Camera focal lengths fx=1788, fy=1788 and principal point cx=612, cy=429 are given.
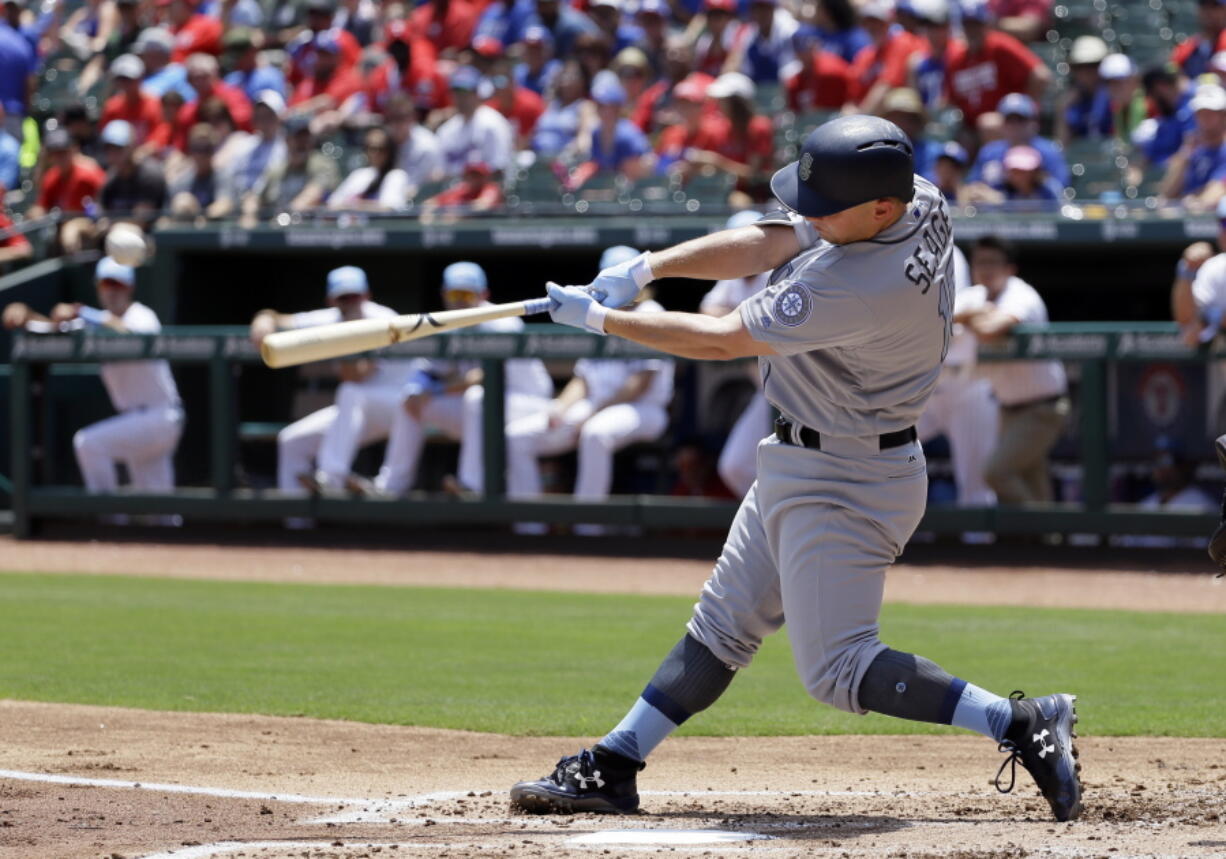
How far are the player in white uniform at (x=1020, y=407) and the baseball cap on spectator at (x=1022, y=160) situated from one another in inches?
40.8

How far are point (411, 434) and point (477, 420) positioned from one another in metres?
0.45

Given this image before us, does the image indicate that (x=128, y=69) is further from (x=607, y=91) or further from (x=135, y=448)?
(x=607, y=91)

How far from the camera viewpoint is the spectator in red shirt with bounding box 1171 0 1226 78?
37.2ft

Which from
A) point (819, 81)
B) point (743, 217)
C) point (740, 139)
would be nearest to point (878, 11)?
point (819, 81)

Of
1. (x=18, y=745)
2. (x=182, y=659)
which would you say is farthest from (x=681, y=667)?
(x=182, y=659)

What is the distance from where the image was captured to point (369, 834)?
12.8ft

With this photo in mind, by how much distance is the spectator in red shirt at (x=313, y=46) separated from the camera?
1484 cm

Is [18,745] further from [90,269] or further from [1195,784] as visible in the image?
[90,269]

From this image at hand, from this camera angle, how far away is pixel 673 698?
4.18 m

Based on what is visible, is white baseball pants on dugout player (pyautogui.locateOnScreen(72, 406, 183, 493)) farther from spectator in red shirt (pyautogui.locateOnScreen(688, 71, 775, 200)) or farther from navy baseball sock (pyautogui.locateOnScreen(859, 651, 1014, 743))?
navy baseball sock (pyautogui.locateOnScreen(859, 651, 1014, 743))

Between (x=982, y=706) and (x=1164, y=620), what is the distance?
4212mm

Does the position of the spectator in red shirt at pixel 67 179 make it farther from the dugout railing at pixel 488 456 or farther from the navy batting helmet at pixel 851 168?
the navy batting helmet at pixel 851 168

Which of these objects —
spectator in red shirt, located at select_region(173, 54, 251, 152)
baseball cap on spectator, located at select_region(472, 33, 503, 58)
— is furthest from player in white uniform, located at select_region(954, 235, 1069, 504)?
spectator in red shirt, located at select_region(173, 54, 251, 152)

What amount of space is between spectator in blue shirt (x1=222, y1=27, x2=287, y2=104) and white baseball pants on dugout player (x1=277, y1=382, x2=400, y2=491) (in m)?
4.20
